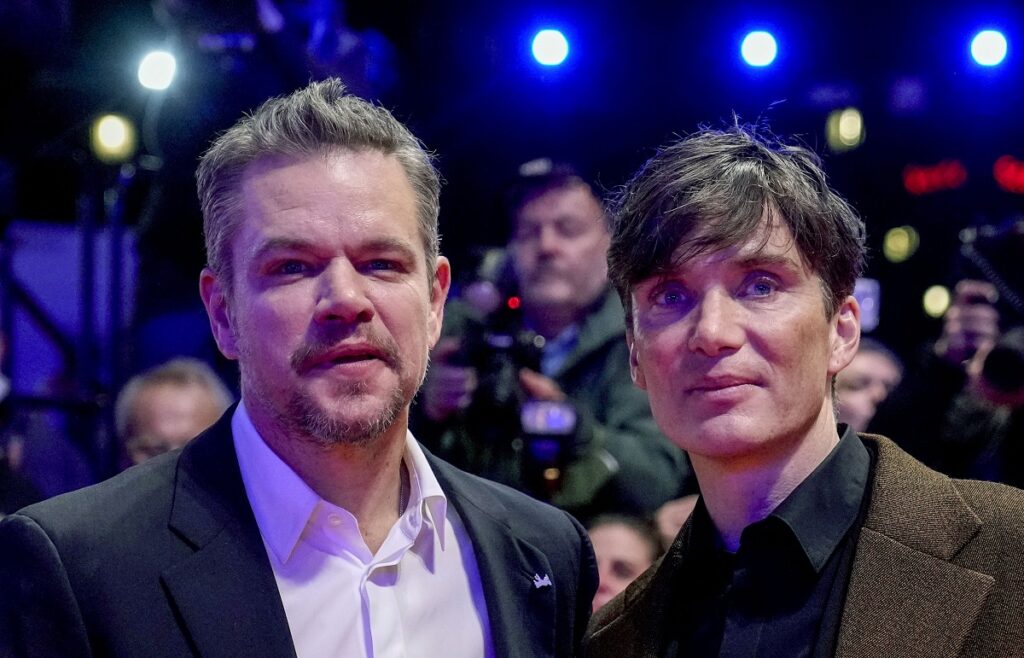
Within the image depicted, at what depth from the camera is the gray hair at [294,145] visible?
2520 mm

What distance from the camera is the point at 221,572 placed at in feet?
7.39

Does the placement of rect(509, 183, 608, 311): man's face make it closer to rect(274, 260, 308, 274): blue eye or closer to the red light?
→ rect(274, 260, 308, 274): blue eye

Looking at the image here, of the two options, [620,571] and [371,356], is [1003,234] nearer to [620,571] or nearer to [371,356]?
[620,571]

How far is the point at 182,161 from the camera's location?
5.71 meters

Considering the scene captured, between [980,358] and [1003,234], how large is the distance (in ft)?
2.14

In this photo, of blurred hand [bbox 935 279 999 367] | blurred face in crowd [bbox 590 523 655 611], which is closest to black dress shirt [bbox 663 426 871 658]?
blurred face in crowd [bbox 590 523 655 611]

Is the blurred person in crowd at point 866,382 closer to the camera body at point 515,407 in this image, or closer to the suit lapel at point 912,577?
the camera body at point 515,407

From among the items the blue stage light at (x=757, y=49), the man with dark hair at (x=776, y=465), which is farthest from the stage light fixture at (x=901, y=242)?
the man with dark hair at (x=776, y=465)

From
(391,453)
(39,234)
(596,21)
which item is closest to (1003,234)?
(596,21)

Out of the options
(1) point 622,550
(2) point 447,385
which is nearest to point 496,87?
(2) point 447,385

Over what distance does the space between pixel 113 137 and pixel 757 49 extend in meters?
3.88

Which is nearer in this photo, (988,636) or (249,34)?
(988,636)

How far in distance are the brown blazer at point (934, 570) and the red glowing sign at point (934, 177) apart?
8.33 meters

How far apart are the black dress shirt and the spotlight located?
4.73 metres
